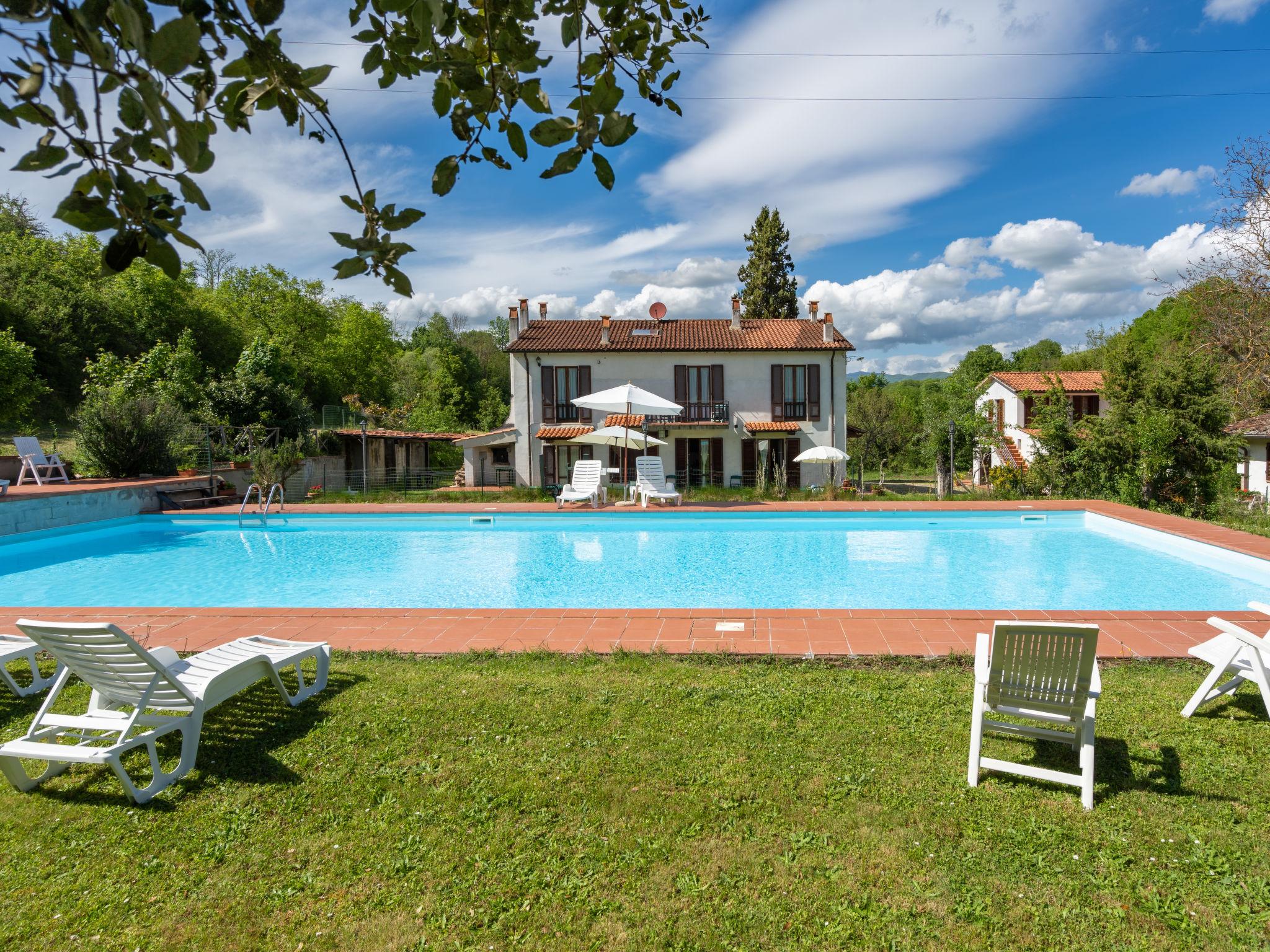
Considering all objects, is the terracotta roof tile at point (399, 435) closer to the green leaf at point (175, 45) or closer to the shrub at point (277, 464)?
the shrub at point (277, 464)

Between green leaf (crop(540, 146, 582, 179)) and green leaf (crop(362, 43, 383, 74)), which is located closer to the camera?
green leaf (crop(540, 146, 582, 179))

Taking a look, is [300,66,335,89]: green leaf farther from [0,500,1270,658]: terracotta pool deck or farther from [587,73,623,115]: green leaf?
[0,500,1270,658]: terracotta pool deck

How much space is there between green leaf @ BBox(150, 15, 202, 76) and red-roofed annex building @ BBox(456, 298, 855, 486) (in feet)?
76.7

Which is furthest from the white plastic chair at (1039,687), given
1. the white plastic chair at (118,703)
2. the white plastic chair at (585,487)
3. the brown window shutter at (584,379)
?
the brown window shutter at (584,379)

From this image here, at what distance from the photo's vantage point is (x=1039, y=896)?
103 inches

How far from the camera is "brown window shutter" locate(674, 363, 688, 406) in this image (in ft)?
81.5

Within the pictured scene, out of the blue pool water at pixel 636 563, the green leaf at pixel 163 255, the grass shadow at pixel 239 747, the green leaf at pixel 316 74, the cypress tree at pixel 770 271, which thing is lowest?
the blue pool water at pixel 636 563

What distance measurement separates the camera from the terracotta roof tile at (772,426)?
24.1 m

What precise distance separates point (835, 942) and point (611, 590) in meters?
6.82

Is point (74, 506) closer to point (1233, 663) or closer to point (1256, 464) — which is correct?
point (1233, 663)

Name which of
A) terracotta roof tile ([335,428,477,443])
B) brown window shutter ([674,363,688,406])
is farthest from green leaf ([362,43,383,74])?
terracotta roof tile ([335,428,477,443])

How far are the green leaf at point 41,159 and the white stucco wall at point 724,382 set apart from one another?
23480mm

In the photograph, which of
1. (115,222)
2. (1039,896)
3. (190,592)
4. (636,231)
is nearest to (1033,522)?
(636,231)

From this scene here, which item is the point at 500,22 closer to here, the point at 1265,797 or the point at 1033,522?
the point at 1265,797
